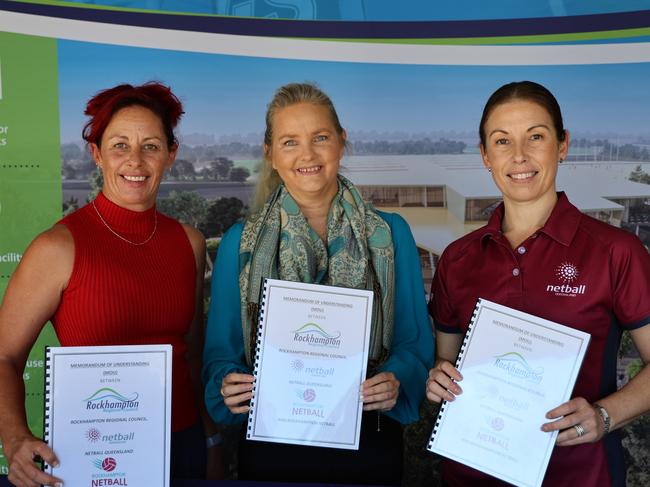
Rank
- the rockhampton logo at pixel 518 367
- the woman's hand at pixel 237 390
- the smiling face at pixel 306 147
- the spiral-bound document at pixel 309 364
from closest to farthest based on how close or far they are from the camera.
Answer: the rockhampton logo at pixel 518 367, the spiral-bound document at pixel 309 364, the woman's hand at pixel 237 390, the smiling face at pixel 306 147

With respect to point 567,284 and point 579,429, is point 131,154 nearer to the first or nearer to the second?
point 567,284

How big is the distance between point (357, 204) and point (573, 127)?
5.71ft

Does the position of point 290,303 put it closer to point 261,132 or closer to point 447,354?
point 447,354

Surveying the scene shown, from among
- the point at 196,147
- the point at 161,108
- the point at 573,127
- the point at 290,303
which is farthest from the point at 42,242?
the point at 573,127

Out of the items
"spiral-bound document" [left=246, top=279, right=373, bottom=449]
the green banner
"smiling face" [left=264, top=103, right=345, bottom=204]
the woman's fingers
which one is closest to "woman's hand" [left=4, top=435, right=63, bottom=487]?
the woman's fingers

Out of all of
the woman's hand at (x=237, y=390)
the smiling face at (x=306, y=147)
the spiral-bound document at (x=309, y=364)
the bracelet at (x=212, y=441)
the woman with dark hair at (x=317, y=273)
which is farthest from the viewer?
the bracelet at (x=212, y=441)

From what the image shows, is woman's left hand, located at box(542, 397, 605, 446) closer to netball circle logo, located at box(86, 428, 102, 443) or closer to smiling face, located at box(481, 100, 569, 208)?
smiling face, located at box(481, 100, 569, 208)

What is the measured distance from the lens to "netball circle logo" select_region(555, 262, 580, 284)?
2027mm

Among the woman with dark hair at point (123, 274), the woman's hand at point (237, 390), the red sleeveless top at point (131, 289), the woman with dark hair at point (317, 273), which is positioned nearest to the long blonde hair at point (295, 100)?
the woman with dark hair at point (317, 273)

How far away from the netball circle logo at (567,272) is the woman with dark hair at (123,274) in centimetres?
125

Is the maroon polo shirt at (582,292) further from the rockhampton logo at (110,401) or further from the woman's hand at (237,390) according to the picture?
the rockhampton logo at (110,401)

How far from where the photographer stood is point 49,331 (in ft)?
11.1

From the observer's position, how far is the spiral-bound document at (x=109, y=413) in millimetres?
1688

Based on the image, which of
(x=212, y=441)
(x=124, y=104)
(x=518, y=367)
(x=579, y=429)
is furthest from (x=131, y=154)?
(x=579, y=429)
